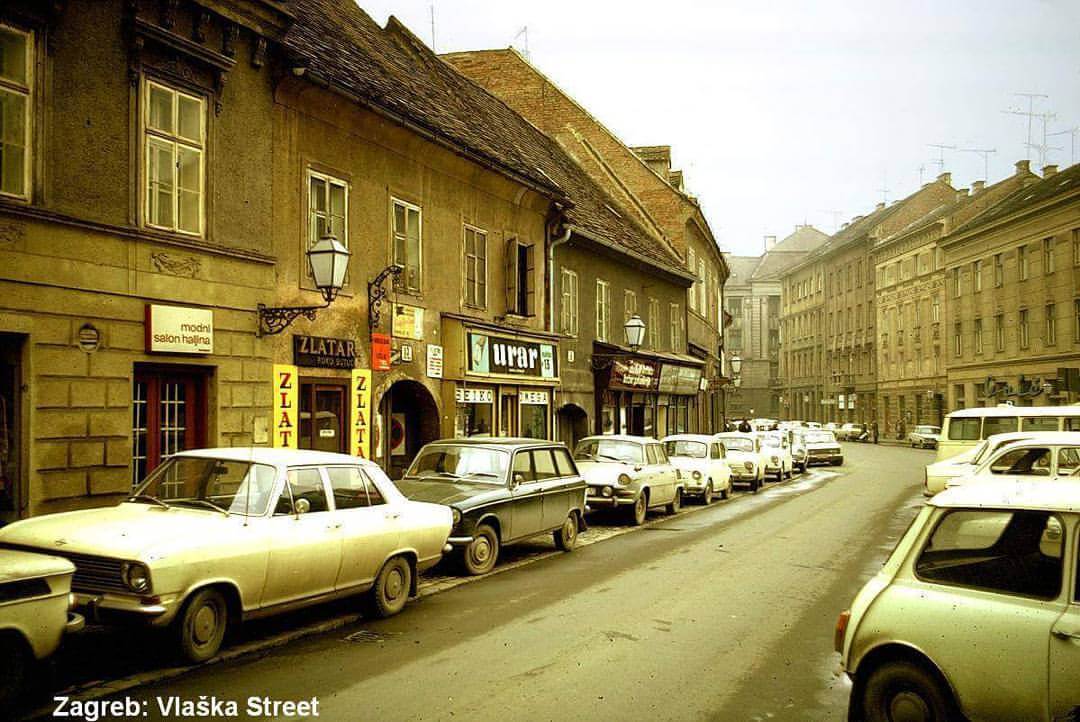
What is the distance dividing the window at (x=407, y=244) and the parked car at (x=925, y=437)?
153 feet

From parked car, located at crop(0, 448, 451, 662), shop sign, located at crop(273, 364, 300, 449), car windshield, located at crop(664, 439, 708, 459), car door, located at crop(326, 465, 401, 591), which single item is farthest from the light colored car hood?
car windshield, located at crop(664, 439, 708, 459)

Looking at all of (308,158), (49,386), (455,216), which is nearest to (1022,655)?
(49,386)

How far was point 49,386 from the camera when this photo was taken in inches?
387

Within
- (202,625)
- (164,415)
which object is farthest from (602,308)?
(202,625)

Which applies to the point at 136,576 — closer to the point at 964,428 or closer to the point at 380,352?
the point at 380,352

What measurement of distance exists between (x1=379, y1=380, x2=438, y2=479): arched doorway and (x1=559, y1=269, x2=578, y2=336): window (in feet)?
22.1

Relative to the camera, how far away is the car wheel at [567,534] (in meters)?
13.9


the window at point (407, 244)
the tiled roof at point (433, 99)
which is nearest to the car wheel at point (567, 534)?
the window at point (407, 244)

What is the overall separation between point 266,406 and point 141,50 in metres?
4.56

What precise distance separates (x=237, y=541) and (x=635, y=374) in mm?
20083

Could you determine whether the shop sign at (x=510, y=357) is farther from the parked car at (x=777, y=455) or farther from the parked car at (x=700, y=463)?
the parked car at (x=777, y=455)

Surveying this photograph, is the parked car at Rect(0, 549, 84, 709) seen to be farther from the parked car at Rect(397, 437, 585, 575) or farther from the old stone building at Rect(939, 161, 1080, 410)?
the old stone building at Rect(939, 161, 1080, 410)

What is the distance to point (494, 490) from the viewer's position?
1219 cm

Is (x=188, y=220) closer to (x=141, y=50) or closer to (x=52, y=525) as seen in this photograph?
(x=141, y=50)
